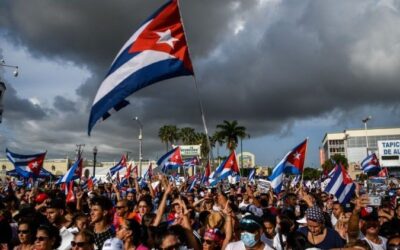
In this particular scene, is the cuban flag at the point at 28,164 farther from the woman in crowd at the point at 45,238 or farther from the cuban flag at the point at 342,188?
the woman in crowd at the point at 45,238

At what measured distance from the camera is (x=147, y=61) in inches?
256

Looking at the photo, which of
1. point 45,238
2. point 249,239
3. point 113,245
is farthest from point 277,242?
point 45,238

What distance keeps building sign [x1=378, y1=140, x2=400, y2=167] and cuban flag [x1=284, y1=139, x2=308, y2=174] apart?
35.5m

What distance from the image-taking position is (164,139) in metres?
91.2

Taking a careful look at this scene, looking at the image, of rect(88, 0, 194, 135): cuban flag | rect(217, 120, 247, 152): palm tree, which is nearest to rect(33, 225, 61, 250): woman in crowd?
rect(88, 0, 194, 135): cuban flag

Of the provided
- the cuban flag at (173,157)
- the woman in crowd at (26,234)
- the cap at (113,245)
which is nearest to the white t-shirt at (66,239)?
the woman in crowd at (26,234)

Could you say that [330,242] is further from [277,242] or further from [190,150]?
[190,150]

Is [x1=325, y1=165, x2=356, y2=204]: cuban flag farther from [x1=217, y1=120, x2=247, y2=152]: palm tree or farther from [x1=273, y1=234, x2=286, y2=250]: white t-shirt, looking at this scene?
[x1=217, y1=120, x2=247, y2=152]: palm tree

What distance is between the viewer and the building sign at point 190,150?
8850 centimetres

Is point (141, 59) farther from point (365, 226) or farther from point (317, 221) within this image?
point (365, 226)

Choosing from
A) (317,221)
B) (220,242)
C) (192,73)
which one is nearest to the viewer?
(220,242)

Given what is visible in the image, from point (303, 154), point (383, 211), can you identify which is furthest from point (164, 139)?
point (383, 211)

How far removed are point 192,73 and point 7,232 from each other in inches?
137

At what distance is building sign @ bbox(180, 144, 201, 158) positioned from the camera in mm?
88500
